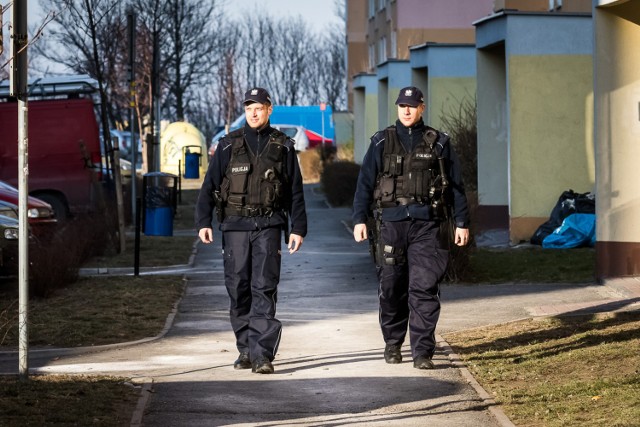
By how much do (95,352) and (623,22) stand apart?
7.22 meters

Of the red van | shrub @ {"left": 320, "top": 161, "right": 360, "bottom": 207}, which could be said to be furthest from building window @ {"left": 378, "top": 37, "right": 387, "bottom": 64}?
the red van

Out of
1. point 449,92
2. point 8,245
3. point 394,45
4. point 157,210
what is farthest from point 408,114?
point 394,45

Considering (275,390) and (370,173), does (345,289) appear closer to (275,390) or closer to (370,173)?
(370,173)

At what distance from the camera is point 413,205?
945cm

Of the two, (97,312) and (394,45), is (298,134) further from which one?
(97,312)

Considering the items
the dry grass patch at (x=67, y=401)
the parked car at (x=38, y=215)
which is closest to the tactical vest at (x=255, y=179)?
the dry grass patch at (x=67, y=401)

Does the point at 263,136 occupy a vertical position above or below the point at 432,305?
above

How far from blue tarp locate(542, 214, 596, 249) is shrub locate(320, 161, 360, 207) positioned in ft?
44.1

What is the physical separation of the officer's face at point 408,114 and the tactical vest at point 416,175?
0.12 metres

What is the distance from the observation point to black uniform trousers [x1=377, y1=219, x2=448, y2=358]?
9430 millimetres

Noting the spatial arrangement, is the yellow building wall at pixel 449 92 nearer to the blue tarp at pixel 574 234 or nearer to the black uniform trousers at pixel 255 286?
the blue tarp at pixel 574 234

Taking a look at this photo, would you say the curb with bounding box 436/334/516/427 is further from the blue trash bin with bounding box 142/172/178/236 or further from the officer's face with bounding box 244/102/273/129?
the blue trash bin with bounding box 142/172/178/236

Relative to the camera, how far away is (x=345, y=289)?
15.3 metres

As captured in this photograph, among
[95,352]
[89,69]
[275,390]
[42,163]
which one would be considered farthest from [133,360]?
[89,69]
